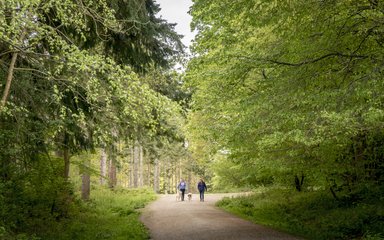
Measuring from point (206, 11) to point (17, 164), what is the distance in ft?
20.3

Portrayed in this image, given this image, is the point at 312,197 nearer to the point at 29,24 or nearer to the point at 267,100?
the point at 267,100

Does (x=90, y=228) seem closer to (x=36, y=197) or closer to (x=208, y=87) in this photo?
(x=36, y=197)

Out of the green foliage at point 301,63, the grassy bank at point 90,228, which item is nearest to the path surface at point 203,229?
the grassy bank at point 90,228

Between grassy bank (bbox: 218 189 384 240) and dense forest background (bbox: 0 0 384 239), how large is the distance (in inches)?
3.8

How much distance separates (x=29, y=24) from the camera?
662 centimetres

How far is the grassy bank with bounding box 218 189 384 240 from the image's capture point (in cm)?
1162

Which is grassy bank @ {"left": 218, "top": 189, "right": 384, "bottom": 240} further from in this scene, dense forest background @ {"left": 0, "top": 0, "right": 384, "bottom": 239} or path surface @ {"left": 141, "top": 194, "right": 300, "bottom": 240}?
path surface @ {"left": 141, "top": 194, "right": 300, "bottom": 240}

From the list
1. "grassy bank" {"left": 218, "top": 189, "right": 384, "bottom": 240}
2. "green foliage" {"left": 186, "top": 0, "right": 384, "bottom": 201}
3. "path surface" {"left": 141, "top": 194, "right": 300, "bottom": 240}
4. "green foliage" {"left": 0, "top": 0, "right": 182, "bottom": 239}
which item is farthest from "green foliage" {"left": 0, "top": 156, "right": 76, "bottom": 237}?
"grassy bank" {"left": 218, "top": 189, "right": 384, "bottom": 240}

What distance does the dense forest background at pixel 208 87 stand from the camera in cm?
737

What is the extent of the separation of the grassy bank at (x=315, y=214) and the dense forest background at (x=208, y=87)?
0.10 metres

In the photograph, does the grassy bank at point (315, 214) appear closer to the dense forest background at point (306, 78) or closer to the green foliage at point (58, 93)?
the dense forest background at point (306, 78)

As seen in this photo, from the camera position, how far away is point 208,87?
11.2 m

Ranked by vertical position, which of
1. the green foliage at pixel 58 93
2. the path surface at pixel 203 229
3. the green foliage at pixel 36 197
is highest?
the green foliage at pixel 58 93

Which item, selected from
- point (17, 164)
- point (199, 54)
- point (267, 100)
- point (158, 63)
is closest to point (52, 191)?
point (17, 164)
